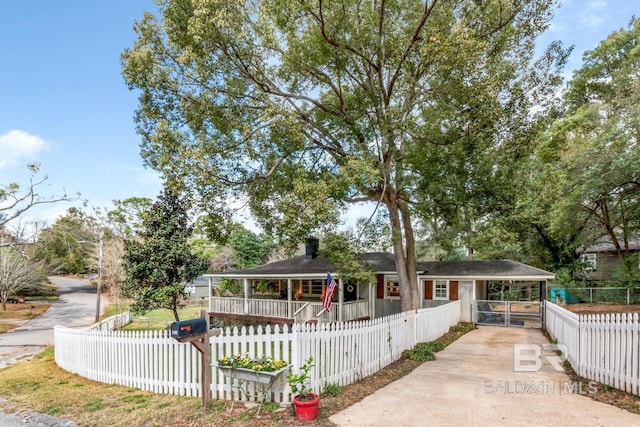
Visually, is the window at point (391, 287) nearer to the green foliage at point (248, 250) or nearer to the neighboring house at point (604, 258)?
the neighboring house at point (604, 258)

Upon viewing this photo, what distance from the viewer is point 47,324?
24.2 m

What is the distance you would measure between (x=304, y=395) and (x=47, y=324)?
26317 millimetres

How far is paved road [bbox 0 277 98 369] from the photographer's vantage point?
15219 millimetres

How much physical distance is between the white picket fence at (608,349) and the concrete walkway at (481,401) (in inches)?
16.9

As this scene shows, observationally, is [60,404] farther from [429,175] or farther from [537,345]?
[537,345]

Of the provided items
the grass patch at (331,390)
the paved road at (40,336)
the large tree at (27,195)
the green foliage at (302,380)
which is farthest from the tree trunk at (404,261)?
the large tree at (27,195)

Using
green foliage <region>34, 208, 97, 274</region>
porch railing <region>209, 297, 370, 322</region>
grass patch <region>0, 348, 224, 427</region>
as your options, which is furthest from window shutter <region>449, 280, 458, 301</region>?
green foliage <region>34, 208, 97, 274</region>

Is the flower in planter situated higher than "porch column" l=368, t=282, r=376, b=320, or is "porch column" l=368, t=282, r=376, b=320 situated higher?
the flower in planter

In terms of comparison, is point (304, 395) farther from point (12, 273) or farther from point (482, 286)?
point (12, 273)

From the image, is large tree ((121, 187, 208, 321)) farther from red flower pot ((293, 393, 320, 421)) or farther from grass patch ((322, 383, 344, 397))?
red flower pot ((293, 393, 320, 421))

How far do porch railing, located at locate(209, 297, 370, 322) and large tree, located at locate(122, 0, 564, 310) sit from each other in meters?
3.00

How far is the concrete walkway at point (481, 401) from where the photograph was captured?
17.2ft

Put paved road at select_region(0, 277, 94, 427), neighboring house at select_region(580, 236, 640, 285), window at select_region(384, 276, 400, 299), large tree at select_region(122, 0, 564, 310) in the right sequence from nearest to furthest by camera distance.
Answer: paved road at select_region(0, 277, 94, 427), large tree at select_region(122, 0, 564, 310), window at select_region(384, 276, 400, 299), neighboring house at select_region(580, 236, 640, 285)

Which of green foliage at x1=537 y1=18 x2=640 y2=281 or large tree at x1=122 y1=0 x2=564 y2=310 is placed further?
green foliage at x1=537 y1=18 x2=640 y2=281
